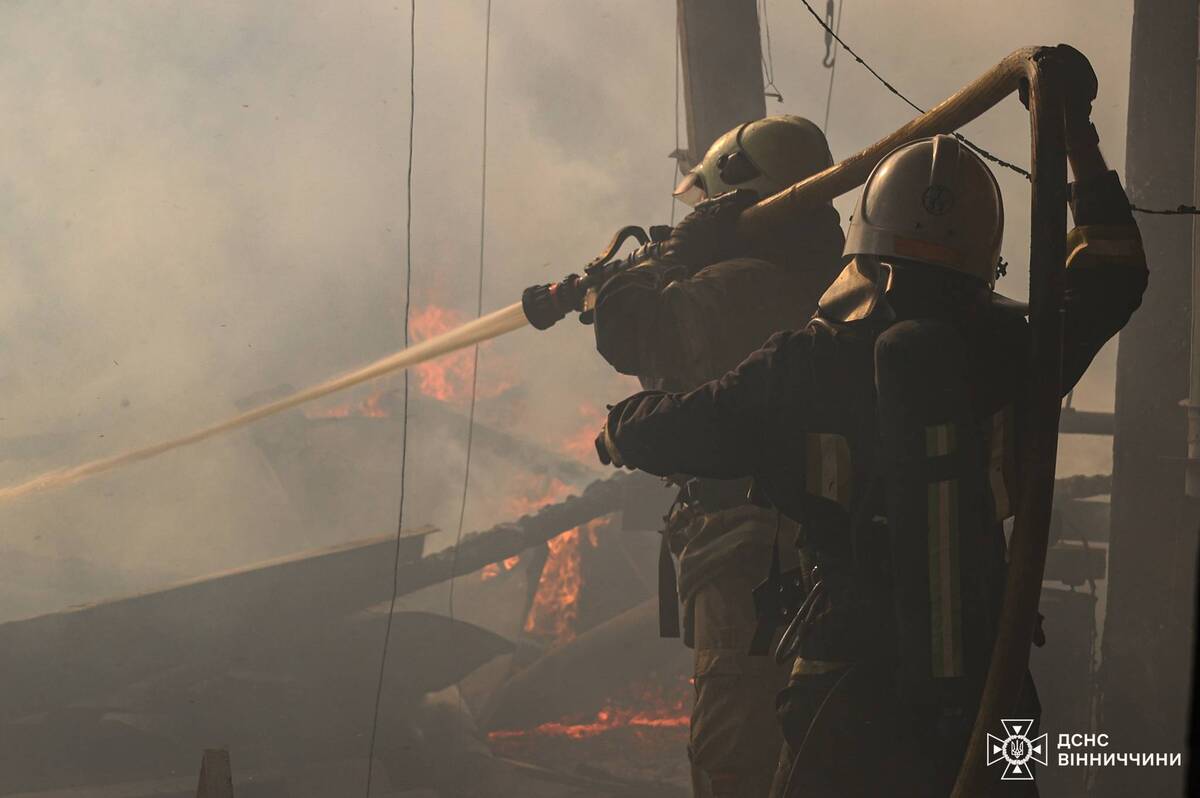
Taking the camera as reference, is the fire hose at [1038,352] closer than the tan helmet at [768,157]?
Yes

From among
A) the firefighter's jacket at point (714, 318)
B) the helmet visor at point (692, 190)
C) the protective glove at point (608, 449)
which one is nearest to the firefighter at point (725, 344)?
the firefighter's jacket at point (714, 318)

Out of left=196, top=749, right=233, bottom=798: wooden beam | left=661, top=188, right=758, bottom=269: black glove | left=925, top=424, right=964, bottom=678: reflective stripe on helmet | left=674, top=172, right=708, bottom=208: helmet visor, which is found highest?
left=674, top=172, right=708, bottom=208: helmet visor

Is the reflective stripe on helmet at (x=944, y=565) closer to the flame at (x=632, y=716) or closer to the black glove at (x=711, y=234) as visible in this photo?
the black glove at (x=711, y=234)

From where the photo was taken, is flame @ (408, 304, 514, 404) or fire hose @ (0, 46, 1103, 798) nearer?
fire hose @ (0, 46, 1103, 798)

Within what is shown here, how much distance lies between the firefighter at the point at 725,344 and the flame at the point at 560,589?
32.4ft

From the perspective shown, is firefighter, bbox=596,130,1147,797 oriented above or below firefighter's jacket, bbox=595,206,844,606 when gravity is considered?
below

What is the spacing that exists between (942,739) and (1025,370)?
2.71 feet

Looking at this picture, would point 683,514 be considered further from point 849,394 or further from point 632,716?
point 632,716

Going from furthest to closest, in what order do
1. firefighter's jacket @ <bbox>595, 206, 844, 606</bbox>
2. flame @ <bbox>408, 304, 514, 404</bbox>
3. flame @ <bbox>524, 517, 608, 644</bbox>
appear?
flame @ <bbox>408, 304, 514, 404</bbox> < flame @ <bbox>524, 517, 608, 644</bbox> < firefighter's jacket @ <bbox>595, 206, 844, 606</bbox>

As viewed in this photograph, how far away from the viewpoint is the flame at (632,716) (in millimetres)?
10898

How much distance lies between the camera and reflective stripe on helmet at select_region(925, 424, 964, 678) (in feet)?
8.04

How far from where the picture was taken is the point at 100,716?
→ 384 inches

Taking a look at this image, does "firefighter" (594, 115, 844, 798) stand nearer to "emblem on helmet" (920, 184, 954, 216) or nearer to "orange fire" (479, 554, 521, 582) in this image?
"emblem on helmet" (920, 184, 954, 216)

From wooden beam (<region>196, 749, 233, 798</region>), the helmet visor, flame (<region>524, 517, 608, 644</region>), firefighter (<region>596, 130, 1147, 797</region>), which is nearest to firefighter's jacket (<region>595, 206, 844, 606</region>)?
the helmet visor
